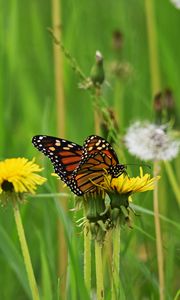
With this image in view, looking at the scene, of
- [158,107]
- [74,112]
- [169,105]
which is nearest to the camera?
[158,107]

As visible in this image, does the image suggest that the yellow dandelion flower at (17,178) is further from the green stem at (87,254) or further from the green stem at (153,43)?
the green stem at (153,43)

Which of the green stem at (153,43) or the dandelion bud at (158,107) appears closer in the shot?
the dandelion bud at (158,107)

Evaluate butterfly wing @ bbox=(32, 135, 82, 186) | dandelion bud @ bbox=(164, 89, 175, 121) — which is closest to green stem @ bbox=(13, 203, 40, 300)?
butterfly wing @ bbox=(32, 135, 82, 186)

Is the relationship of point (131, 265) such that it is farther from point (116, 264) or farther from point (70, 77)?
point (70, 77)

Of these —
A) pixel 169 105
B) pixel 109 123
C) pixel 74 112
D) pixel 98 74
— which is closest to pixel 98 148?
pixel 109 123

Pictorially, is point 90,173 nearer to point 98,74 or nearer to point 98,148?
point 98,148

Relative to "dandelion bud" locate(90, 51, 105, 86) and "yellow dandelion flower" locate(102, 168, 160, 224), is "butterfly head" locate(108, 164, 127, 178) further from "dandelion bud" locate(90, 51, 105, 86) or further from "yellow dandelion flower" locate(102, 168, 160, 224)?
"dandelion bud" locate(90, 51, 105, 86)

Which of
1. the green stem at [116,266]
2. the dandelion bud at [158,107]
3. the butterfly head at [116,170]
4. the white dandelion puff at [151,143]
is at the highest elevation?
the dandelion bud at [158,107]

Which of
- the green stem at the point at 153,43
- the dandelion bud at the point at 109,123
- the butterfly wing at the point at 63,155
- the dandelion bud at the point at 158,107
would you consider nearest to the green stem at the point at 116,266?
the butterfly wing at the point at 63,155
